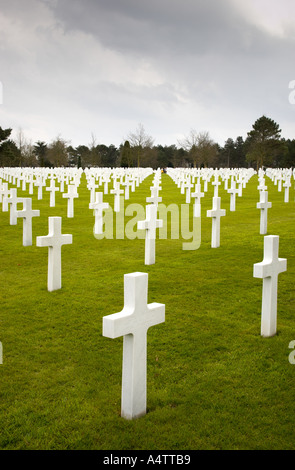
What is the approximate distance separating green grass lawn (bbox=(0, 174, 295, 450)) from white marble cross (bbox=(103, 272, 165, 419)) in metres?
0.16

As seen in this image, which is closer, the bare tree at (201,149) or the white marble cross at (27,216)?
the white marble cross at (27,216)

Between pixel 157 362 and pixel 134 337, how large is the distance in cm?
124

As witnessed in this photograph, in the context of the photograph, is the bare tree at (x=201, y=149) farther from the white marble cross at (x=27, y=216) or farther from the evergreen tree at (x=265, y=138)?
the white marble cross at (x=27, y=216)

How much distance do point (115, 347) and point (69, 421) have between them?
1411 millimetres

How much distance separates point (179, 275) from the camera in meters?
7.59

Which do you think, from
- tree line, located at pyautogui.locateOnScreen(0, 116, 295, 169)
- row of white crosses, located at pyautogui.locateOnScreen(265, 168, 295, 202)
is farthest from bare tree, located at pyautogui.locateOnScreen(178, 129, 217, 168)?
row of white crosses, located at pyautogui.locateOnScreen(265, 168, 295, 202)

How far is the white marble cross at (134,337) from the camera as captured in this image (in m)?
3.28

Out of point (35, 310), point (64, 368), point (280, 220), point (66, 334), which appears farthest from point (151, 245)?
point (280, 220)

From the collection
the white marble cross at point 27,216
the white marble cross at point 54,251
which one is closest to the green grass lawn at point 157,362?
the white marble cross at point 54,251

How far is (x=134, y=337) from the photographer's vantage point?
330 cm

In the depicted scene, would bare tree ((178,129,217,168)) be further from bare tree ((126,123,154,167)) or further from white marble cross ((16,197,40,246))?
white marble cross ((16,197,40,246))

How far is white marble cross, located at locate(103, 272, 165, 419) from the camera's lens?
3.28 metres

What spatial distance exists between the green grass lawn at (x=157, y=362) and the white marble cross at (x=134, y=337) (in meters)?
0.16
